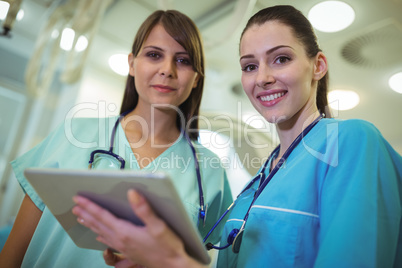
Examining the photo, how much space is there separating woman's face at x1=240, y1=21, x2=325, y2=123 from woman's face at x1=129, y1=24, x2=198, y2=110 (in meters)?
0.25

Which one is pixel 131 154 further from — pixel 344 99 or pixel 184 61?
pixel 344 99

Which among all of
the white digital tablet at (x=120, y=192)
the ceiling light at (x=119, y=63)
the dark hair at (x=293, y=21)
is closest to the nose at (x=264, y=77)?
the dark hair at (x=293, y=21)

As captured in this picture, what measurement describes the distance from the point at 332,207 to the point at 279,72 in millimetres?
402

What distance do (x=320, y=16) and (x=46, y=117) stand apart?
97.3 inches

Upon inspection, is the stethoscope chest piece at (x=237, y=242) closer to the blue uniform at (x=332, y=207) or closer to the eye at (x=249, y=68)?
the blue uniform at (x=332, y=207)

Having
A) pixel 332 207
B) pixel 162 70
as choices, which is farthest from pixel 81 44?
pixel 332 207

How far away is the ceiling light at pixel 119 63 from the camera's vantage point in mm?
2541

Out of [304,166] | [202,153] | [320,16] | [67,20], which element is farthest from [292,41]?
[67,20]

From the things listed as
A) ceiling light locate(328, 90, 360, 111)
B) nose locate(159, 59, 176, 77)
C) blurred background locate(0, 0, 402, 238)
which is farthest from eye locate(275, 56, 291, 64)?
ceiling light locate(328, 90, 360, 111)

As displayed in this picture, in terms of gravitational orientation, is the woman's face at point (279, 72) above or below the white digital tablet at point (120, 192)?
above

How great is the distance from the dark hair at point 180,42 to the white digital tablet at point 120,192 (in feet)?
2.20

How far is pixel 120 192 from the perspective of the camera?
1.51 ft

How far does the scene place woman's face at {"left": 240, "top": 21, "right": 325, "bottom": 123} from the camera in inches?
32.4

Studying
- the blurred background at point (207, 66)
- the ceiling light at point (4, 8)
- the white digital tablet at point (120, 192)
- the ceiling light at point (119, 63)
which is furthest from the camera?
the ceiling light at point (119, 63)
